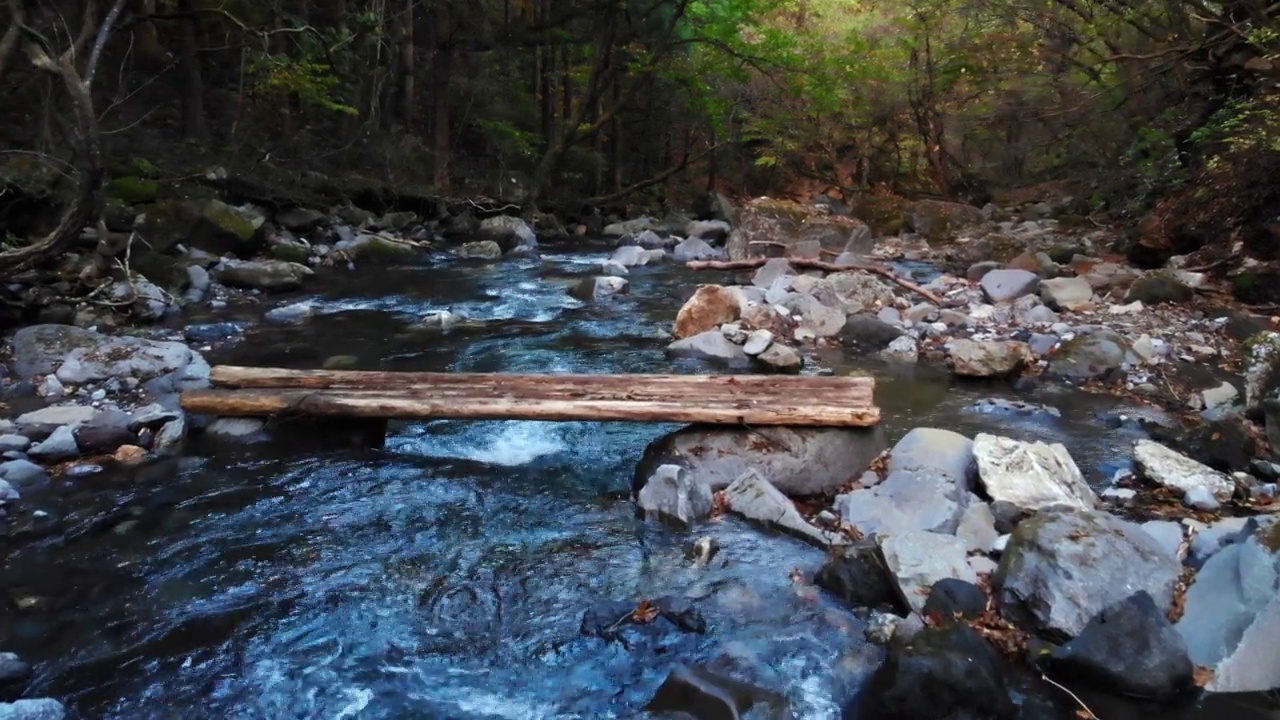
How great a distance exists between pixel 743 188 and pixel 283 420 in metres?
21.4

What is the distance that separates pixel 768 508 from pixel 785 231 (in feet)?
32.4

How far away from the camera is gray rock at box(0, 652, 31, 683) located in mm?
3037

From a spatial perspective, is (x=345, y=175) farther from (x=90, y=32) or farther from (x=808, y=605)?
(x=808, y=605)

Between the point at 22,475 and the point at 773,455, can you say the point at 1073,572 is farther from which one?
the point at 22,475

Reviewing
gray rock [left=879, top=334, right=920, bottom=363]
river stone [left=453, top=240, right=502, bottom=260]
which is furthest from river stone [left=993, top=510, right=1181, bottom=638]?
river stone [left=453, top=240, right=502, bottom=260]

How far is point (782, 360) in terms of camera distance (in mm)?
7430

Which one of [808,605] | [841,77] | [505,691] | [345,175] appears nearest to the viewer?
[505,691]

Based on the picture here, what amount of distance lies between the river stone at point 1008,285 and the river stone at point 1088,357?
2.21 m

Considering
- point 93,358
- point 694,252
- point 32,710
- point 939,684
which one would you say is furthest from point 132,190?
point 939,684

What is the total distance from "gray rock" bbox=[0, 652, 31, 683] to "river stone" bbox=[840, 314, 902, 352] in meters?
6.89

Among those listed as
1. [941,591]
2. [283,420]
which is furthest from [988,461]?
[283,420]

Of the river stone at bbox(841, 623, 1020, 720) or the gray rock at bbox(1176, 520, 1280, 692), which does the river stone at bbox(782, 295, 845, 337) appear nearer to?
the gray rock at bbox(1176, 520, 1280, 692)

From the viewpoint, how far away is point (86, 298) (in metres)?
7.34

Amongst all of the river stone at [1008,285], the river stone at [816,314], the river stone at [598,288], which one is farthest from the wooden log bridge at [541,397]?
the river stone at [1008,285]
